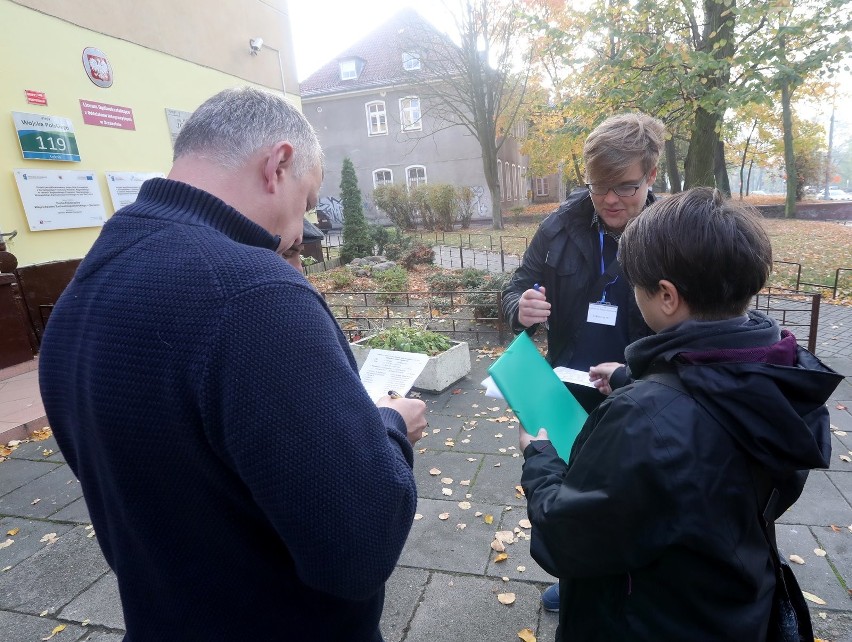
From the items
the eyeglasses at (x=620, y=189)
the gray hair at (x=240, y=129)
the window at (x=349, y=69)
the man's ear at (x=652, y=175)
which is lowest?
the eyeglasses at (x=620, y=189)

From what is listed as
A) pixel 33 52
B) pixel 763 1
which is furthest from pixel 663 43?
pixel 33 52

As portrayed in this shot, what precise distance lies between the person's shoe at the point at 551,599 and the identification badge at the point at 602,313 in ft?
4.14

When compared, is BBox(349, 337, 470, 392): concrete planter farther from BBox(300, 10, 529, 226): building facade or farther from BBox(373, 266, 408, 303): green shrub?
BBox(300, 10, 529, 226): building facade

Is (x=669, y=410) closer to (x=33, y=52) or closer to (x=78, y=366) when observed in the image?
(x=78, y=366)

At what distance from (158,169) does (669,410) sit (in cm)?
1015

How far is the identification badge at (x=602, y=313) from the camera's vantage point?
2.13 m

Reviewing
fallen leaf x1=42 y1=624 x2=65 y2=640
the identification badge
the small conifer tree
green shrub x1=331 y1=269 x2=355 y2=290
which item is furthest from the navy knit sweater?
the small conifer tree

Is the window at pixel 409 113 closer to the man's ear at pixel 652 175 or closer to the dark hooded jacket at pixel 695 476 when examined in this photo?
the man's ear at pixel 652 175

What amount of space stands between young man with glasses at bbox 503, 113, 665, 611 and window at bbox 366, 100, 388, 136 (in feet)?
97.4

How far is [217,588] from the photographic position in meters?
0.99

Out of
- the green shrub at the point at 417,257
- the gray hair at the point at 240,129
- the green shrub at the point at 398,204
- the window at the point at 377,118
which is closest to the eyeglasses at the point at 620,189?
the gray hair at the point at 240,129

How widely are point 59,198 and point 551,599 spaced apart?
27.3 feet

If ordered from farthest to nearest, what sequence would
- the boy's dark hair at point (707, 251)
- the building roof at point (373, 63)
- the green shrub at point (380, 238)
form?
the building roof at point (373, 63) → the green shrub at point (380, 238) → the boy's dark hair at point (707, 251)

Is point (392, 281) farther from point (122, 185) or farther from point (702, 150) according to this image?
point (702, 150)
